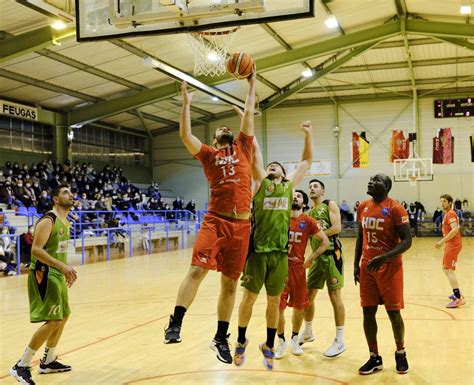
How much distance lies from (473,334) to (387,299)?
2257 millimetres

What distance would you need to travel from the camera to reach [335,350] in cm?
623

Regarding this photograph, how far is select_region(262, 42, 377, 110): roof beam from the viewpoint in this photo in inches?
902

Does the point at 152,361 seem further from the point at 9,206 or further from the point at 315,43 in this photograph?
the point at 315,43

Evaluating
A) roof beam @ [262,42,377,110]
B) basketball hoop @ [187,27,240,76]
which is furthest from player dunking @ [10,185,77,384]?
roof beam @ [262,42,377,110]

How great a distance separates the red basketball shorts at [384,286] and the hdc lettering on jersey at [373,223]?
0.34 m

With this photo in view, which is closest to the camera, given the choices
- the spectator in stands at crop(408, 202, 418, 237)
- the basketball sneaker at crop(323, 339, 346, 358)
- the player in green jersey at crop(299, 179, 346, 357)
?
the basketball sneaker at crop(323, 339, 346, 358)

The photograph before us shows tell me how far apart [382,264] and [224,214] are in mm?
1753

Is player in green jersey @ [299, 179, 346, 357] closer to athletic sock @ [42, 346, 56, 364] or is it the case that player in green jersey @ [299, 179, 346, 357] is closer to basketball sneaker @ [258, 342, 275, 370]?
basketball sneaker @ [258, 342, 275, 370]

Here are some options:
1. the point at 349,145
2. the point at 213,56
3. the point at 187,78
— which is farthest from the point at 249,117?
the point at 349,145

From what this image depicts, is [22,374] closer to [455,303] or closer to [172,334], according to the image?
[172,334]

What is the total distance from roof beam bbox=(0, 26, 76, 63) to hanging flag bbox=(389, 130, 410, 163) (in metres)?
18.7

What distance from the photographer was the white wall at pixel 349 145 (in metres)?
28.8

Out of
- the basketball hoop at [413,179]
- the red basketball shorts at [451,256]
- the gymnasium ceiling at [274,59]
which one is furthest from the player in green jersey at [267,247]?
the basketball hoop at [413,179]

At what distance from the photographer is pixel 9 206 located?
17875mm
